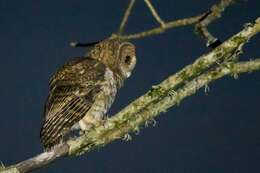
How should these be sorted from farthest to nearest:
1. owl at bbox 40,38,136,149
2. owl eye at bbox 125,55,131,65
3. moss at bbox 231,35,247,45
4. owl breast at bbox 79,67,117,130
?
owl eye at bbox 125,55,131,65
owl breast at bbox 79,67,117,130
owl at bbox 40,38,136,149
moss at bbox 231,35,247,45

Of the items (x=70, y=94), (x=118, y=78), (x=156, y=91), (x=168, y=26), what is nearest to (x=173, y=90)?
(x=156, y=91)

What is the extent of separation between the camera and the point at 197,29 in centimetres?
286

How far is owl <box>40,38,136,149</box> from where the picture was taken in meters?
4.41

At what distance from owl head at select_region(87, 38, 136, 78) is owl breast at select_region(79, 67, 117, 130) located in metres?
0.11

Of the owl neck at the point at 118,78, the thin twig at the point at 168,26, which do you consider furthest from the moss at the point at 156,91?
the owl neck at the point at 118,78

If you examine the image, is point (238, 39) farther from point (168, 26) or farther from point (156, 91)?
point (156, 91)

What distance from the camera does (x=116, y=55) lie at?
4938 mm

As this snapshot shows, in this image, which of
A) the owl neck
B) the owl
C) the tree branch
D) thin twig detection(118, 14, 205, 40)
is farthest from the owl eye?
thin twig detection(118, 14, 205, 40)

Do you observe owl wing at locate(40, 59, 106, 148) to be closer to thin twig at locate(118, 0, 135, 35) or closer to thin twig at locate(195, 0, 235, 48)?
thin twig at locate(118, 0, 135, 35)

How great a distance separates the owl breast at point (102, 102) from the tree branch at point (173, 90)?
1.56m

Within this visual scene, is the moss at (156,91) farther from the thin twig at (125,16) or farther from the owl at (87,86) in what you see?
the owl at (87,86)

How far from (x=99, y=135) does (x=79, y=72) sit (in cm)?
159

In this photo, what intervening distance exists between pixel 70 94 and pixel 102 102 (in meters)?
0.49

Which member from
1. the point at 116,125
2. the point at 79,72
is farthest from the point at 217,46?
the point at 79,72
